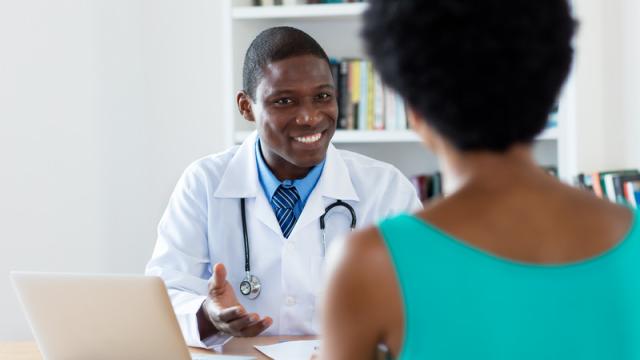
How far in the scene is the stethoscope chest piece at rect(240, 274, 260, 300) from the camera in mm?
2006

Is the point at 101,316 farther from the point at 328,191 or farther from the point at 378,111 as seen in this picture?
the point at 378,111

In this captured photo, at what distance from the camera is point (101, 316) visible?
1492mm

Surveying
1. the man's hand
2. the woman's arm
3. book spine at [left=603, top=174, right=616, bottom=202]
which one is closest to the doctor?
the man's hand

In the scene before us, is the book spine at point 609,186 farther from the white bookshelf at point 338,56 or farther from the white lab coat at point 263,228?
the white lab coat at point 263,228

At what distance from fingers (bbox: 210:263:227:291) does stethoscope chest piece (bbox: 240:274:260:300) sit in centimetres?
35

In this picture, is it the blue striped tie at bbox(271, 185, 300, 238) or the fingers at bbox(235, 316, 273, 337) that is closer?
the fingers at bbox(235, 316, 273, 337)

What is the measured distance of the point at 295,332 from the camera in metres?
1.98

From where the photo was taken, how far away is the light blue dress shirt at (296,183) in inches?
83.0

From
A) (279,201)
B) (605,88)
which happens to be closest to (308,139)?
(279,201)

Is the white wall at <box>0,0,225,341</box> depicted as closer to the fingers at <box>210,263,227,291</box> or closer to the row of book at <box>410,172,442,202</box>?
the row of book at <box>410,172,442,202</box>

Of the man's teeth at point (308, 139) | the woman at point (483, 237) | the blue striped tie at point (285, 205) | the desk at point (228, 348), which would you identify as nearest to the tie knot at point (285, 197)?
the blue striped tie at point (285, 205)

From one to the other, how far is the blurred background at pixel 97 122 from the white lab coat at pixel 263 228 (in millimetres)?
1268

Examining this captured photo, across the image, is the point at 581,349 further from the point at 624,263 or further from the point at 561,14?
the point at 561,14

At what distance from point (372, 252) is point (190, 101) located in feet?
8.91
